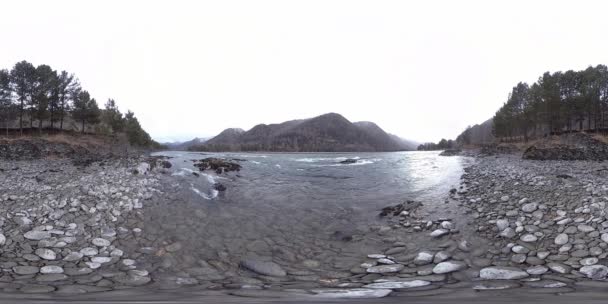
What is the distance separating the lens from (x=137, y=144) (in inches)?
2940

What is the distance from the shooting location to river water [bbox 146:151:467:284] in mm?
8070

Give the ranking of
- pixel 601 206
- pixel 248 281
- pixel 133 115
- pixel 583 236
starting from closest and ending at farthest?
pixel 248 281
pixel 583 236
pixel 601 206
pixel 133 115

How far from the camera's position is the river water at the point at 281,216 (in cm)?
807

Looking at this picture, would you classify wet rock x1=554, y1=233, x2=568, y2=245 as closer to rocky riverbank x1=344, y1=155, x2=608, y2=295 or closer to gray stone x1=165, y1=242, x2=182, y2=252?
rocky riverbank x1=344, y1=155, x2=608, y2=295

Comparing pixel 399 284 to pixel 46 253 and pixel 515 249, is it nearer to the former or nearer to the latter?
pixel 515 249

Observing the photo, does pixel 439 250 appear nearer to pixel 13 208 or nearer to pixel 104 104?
pixel 13 208

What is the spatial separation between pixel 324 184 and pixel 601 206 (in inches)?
439

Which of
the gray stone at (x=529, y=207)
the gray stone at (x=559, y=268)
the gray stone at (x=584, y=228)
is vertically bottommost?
the gray stone at (x=559, y=268)

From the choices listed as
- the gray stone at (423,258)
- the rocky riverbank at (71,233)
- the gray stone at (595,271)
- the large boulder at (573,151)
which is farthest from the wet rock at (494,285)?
the large boulder at (573,151)

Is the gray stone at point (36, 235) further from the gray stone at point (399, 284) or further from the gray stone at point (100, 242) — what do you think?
the gray stone at point (399, 284)

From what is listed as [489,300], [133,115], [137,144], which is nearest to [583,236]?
[489,300]

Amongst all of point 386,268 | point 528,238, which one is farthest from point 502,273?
point 528,238

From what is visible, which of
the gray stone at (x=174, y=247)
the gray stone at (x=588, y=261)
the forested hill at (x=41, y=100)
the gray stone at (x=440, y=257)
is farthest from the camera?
the forested hill at (x=41, y=100)

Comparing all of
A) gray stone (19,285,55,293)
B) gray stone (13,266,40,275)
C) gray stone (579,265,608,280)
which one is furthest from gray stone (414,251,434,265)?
gray stone (13,266,40,275)
